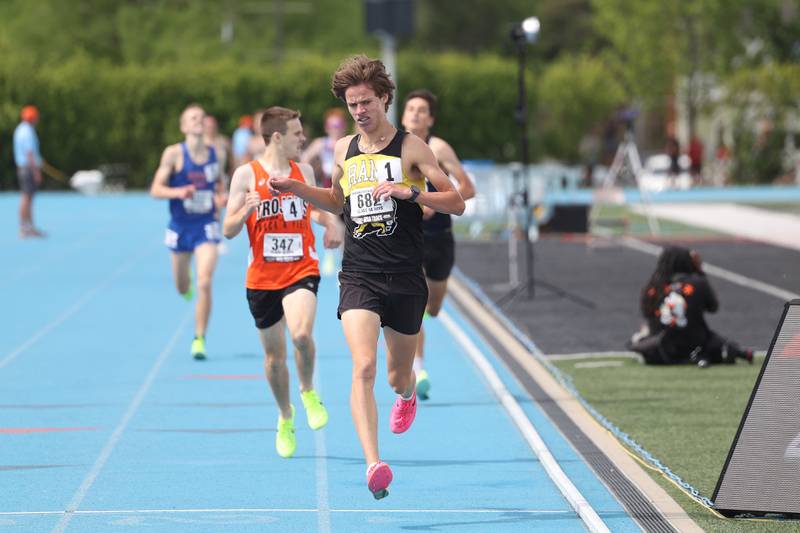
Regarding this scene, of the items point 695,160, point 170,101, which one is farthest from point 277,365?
point 170,101

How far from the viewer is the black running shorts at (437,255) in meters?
11.0

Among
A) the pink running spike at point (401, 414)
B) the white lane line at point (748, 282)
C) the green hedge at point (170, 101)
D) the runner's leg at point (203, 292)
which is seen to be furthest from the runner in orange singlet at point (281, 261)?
the green hedge at point (170, 101)

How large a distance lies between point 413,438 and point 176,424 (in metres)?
1.61

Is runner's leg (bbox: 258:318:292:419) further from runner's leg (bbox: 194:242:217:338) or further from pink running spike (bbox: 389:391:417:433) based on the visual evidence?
runner's leg (bbox: 194:242:217:338)

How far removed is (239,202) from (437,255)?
96.6 inches

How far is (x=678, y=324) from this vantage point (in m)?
12.2

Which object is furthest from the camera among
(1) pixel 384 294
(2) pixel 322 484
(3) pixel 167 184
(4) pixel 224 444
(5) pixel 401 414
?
(3) pixel 167 184

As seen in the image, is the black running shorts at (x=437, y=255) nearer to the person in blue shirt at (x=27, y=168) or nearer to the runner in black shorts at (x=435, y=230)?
the runner in black shorts at (x=435, y=230)

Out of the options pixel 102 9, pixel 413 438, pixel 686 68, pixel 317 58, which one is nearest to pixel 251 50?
pixel 102 9

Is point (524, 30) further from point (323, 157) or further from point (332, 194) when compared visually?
point (332, 194)

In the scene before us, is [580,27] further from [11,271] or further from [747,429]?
[747,429]

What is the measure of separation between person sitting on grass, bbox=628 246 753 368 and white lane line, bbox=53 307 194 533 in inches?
153

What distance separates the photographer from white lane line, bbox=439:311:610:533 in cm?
721

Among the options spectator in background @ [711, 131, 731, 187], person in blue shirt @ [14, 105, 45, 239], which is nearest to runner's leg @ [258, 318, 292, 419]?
person in blue shirt @ [14, 105, 45, 239]
